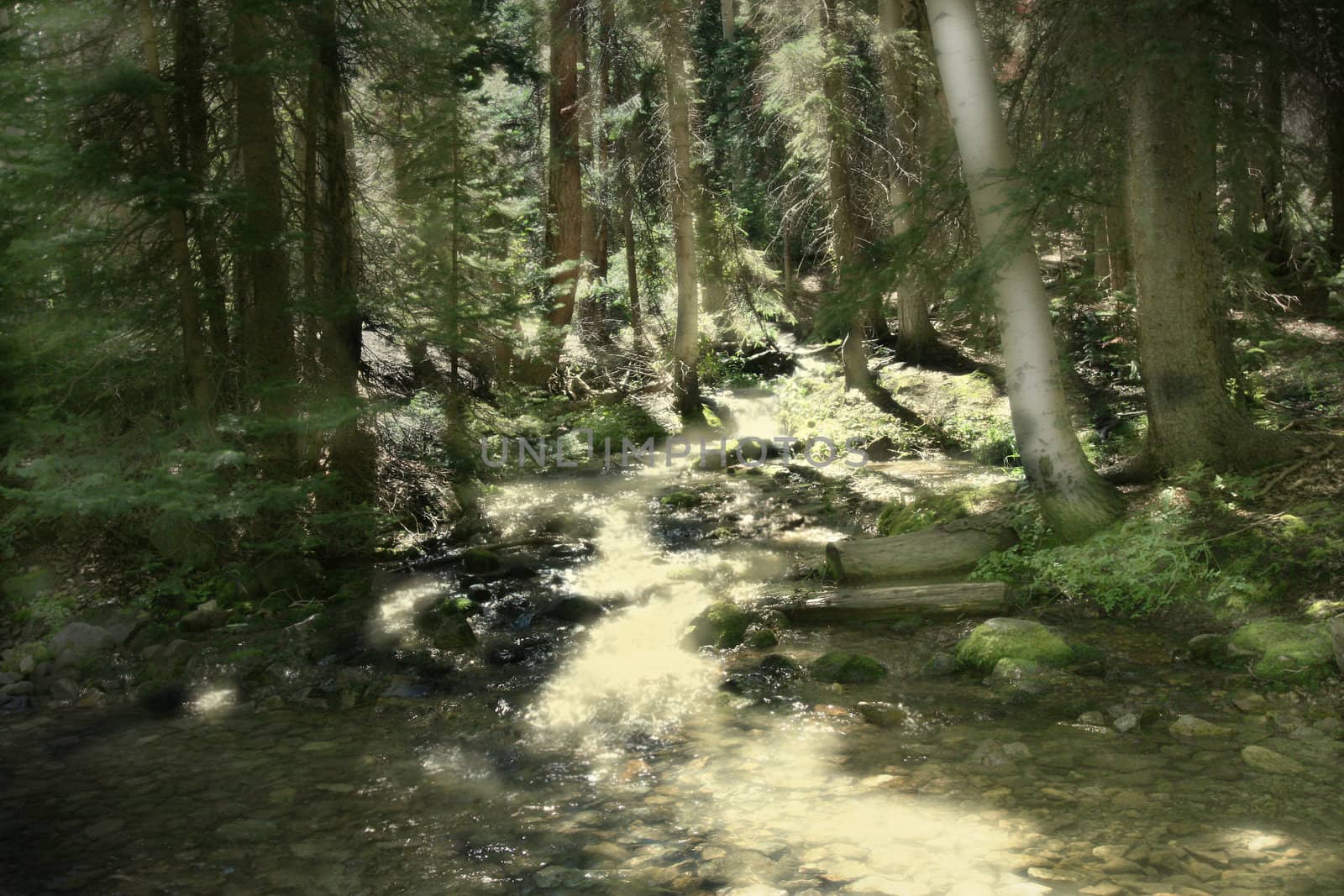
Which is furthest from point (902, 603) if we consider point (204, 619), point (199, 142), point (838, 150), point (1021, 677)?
point (838, 150)

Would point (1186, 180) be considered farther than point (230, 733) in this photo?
Yes

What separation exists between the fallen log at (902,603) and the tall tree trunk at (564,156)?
40.5 ft

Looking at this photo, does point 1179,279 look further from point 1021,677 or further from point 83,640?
point 83,640

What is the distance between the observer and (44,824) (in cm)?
501

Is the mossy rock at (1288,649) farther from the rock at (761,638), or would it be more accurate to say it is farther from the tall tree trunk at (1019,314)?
the rock at (761,638)

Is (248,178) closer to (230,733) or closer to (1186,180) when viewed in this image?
(230,733)

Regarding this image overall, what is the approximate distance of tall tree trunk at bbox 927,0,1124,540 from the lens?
8.25 meters

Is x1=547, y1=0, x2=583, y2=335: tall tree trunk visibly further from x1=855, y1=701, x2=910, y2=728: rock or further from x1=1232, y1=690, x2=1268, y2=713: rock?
x1=1232, y1=690, x2=1268, y2=713: rock

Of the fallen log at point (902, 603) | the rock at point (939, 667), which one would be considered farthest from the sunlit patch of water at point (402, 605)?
the rock at point (939, 667)

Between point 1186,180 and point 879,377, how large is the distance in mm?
11267

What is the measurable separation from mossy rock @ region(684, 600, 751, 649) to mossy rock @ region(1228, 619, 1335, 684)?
3.77 metres

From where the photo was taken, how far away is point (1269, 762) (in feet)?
16.1

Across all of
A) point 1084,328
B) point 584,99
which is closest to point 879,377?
point 1084,328

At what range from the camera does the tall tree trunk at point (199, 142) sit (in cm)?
887
